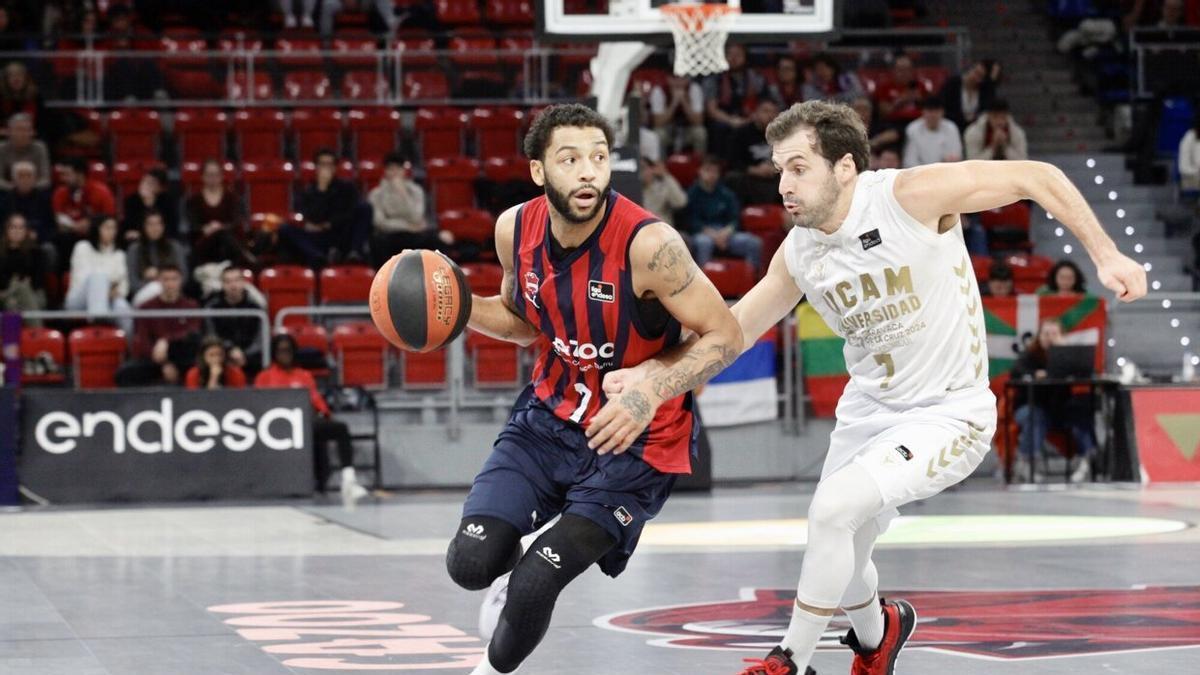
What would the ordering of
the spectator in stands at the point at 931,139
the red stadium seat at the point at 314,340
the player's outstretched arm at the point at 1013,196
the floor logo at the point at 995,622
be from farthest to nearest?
the spectator in stands at the point at 931,139 → the red stadium seat at the point at 314,340 → the floor logo at the point at 995,622 → the player's outstretched arm at the point at 1013,196

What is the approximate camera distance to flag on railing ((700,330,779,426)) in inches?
638

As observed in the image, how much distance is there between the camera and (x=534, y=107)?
20.4 metres

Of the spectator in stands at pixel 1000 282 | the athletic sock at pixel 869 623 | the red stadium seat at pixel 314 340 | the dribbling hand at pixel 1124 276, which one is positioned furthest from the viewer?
the spectator in stands at pixel 1000 282

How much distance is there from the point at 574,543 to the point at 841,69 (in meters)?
15.4

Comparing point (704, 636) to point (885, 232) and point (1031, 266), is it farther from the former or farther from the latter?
point (1031, 266)

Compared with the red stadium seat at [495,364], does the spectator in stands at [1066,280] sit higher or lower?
higher

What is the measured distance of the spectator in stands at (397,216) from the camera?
17.7 meters

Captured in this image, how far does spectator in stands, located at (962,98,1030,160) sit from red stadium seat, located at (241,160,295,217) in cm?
732

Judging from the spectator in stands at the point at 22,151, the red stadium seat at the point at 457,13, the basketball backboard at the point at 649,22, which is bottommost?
the spectator in stands at the point at 22,151

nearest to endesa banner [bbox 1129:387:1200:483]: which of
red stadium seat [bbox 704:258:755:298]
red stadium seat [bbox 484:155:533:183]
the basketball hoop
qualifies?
red stadium seat [bbox 704:258:755:298]

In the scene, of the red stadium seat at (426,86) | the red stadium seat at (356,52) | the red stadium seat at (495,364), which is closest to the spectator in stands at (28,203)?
the red stadium seat at (356,52)

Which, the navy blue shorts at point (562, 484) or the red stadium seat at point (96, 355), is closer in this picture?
the navy blue shorts at point (562, 484)

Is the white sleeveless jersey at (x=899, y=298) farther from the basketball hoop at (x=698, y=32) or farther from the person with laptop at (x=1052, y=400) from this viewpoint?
the person with laptop at (x=1052, y=400)

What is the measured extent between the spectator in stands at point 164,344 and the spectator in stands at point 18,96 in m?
3.85
